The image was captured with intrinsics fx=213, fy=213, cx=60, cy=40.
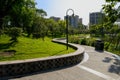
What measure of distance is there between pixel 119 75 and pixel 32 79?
194 inches

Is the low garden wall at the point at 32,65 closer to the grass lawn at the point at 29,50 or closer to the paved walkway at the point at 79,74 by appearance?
the paved walkway at the point at 79,74

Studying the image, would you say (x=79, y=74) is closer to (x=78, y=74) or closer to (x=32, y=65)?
(x=78, y=74)

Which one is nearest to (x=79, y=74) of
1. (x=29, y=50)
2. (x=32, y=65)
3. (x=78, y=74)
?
(x=78, y=74)

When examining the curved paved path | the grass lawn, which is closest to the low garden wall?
the curved paved path

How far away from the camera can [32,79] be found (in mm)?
10172

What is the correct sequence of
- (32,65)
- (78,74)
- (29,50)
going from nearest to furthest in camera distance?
1. (32,65)
2. (78,74)
3. (29,50)

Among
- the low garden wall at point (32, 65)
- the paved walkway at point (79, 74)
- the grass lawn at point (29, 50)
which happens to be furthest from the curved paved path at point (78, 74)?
the grass lawn at point (29, 50)

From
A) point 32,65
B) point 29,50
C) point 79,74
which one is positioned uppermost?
point 29,50

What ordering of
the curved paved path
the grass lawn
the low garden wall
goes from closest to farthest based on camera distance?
the low garden wall
the curved paved path
the grass lawn

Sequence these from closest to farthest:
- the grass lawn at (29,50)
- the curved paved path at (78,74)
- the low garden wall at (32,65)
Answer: the low garden wall at (32,65) → the curved paved path at (78,74) → the grass lawn at (29,50)

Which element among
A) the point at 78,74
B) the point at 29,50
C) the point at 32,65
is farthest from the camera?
the point at 29,50

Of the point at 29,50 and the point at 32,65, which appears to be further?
the point at 29,50

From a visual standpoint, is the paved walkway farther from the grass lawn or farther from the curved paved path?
the grass lawn

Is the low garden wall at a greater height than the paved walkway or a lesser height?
greater
